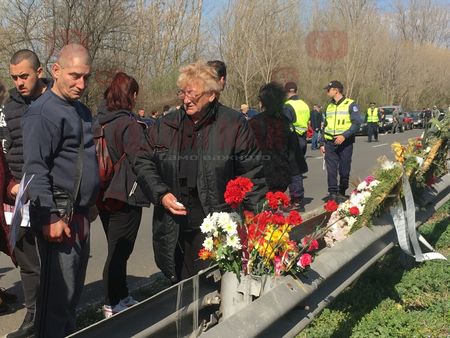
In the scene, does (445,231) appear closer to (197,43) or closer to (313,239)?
(313,239)

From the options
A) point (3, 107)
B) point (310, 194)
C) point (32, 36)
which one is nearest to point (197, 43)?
point (32, 36)

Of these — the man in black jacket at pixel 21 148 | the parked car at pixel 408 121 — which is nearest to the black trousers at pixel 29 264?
the man in black jacket at pixel 21 148

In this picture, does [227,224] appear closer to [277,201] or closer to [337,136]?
[277,201]

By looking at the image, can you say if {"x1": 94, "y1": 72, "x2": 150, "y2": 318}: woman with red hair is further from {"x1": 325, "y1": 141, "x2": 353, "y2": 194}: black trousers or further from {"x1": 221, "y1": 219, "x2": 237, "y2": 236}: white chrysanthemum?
{"x1": 325, "y1": 141, "x2": 353, "y2": 194}: black trousers

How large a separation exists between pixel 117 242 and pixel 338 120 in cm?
600

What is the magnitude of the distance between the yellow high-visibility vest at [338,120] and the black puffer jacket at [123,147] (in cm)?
572

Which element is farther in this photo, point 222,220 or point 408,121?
point 408,121

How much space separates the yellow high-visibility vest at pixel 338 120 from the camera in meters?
9.99

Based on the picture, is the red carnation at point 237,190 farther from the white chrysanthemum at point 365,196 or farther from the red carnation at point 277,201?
the white chrysanthemum at point 365,196

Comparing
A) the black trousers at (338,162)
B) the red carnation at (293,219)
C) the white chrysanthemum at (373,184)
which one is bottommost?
the black trousers at (338,162)

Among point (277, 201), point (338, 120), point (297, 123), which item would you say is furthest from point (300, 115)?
point (277, 201)

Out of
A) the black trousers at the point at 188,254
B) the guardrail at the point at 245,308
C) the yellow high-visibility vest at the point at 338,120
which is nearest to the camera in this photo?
the guardrail at the point at 245,308

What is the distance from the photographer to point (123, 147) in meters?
4.79

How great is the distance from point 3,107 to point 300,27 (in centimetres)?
3851
